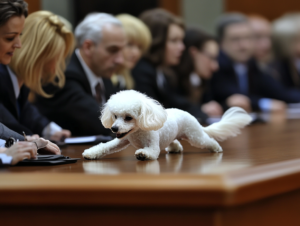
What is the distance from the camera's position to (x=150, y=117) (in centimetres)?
111

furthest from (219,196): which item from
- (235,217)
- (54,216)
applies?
(54,216)

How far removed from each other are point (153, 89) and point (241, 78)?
1637 millimetres

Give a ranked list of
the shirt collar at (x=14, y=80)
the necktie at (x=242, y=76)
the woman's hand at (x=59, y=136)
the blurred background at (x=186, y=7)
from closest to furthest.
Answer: the shirt collar at (x=14, y=80)
the woman's hand at (x=59, y=136)
the necktie at (x=242, y=76)
the blurred background at (x=186, y=7)

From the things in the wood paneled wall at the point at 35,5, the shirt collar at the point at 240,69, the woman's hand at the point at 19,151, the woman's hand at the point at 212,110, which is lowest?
the woman's hand at the point at 212,110

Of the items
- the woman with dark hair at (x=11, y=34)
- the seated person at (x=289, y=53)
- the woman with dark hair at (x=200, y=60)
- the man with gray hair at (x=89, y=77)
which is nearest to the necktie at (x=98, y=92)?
the man with gray hair at (x=89, y=77)

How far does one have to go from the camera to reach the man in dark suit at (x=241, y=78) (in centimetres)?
438

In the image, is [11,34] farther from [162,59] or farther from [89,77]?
[162,59]

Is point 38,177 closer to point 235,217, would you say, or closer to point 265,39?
point 235,217

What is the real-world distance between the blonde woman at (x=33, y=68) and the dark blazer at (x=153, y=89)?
122cm

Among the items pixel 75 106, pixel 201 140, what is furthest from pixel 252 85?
pixel 201 140

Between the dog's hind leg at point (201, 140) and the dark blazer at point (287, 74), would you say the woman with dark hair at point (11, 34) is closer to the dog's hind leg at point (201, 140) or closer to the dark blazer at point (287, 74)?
the dog's hind leg at point (201, 140)

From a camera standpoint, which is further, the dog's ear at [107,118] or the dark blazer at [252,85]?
the dark blazer at [252,85]

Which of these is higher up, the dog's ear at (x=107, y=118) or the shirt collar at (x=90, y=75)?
the dog's ear at (x=107, y=118)

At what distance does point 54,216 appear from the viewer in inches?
34.7
